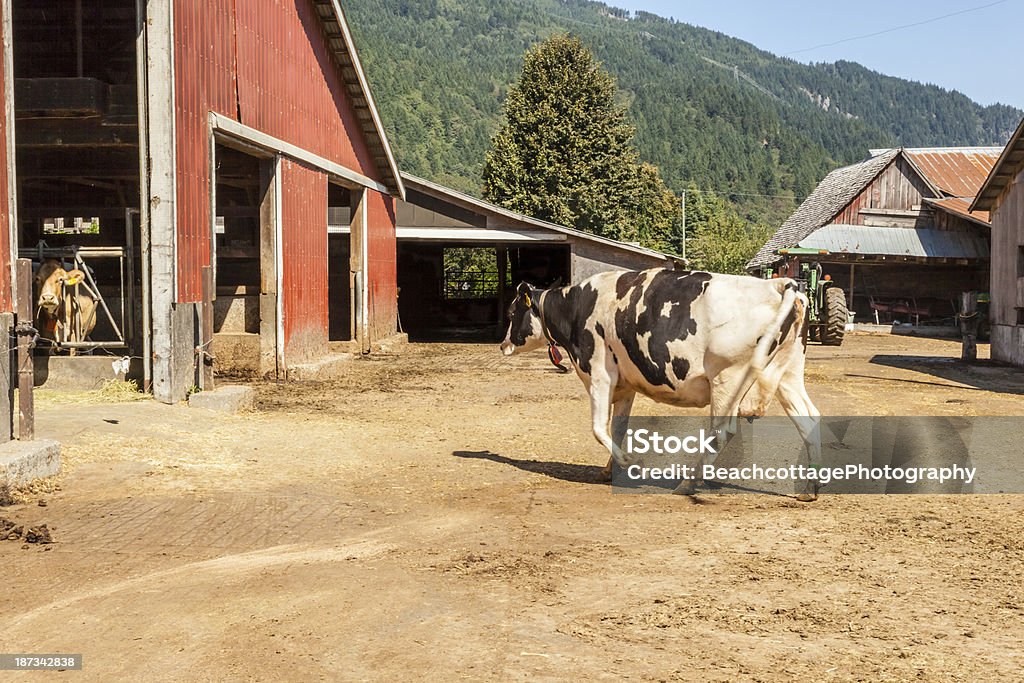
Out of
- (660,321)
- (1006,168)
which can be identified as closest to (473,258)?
(1006,168)

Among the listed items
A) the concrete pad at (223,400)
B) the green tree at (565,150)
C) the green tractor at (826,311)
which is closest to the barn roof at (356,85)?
the concrete pad at (223,400)

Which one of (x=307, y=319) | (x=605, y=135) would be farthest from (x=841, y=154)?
(x=307, y=319)

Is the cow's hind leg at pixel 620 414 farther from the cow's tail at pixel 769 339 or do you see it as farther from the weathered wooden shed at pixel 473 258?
the weathered wooden shed at pixel 473 258

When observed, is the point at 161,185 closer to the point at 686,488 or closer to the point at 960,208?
the point at 686,488

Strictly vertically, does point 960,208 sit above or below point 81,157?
above

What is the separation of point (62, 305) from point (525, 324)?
817cm

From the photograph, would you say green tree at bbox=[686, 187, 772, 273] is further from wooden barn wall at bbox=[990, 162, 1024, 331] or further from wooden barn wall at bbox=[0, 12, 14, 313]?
wooden barn wall at bbox=[0, 12, 14, 313]

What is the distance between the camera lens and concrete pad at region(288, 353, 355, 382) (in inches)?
713

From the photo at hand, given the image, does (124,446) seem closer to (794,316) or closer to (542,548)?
(542,548)

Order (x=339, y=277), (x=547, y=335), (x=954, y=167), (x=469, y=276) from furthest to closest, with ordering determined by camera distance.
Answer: (x=954, y=167), (x=469, y=276), (x=339, y=277), (x=547, y=335)

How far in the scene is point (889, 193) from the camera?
4128cm

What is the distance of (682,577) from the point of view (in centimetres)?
615

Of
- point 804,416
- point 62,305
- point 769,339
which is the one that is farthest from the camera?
point 62,305

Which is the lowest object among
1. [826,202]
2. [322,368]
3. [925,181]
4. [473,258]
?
[322,368]
